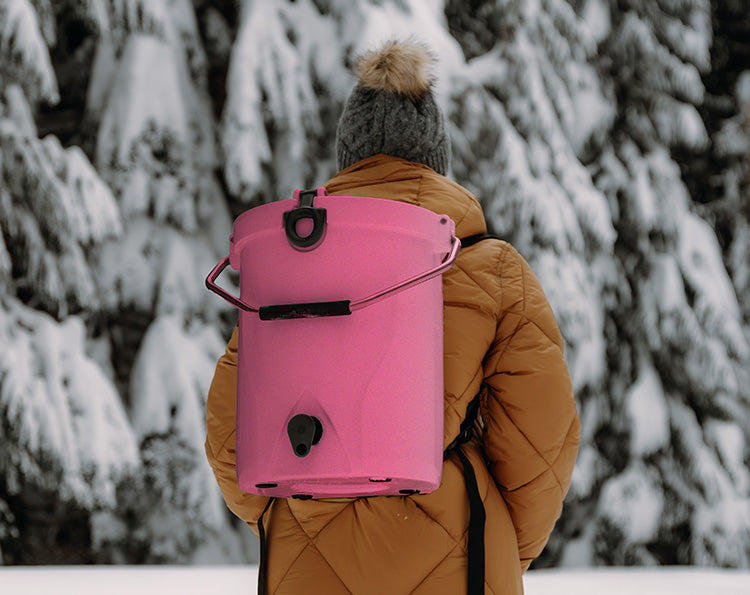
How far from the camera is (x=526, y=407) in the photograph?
1227mm

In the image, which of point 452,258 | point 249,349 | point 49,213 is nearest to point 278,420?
point 249,349

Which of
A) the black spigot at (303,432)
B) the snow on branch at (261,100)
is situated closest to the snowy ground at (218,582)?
the black spigot at (303,432)

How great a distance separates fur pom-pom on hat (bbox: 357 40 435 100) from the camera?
4.47ft

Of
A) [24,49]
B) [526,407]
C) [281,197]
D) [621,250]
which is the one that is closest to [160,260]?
[281,197]

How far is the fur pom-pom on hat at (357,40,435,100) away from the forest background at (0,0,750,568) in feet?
7.01

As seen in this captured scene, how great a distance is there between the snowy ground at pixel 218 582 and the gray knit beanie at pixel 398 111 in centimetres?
167

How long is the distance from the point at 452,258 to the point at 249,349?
28 centimetres

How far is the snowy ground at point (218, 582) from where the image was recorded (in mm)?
2592

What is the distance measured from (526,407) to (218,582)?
1.88m

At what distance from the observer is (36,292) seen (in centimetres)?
359

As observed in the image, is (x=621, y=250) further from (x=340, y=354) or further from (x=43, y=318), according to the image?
(x=340, y=354)

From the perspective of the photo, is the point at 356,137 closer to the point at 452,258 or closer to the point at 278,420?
the point at 452,258

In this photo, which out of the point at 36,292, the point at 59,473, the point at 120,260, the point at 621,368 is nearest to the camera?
the point at 59,473

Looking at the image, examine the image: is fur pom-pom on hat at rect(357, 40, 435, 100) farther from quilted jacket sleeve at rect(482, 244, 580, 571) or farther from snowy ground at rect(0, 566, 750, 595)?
snowy ground at rect(0, 566, 750, 595)
